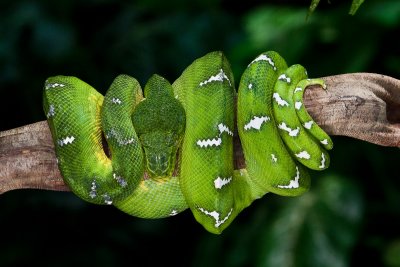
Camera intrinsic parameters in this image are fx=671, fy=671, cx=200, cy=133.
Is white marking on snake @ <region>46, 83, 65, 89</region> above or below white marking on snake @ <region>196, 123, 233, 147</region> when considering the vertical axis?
above

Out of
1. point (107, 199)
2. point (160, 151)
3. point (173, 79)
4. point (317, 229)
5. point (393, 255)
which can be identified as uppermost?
point (160, 151)

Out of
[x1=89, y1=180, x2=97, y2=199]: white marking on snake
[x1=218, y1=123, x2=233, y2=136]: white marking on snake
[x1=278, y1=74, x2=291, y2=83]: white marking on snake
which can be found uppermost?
[x1=278, y1=74, x2=291, y2=83]: white marking on snake

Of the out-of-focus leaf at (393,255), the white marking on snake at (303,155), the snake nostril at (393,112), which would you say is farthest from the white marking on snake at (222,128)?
the out-of-focus leaf at (393,255)

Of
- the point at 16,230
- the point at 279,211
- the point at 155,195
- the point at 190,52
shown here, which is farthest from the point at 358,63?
the point at 16,230

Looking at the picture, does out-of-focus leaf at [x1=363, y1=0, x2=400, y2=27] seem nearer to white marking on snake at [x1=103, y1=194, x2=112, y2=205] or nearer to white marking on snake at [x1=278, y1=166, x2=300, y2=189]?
white marking on snake at [x1=278, y1=166, x2=300, y2=189]

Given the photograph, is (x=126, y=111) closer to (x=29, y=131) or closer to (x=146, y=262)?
(x=29, y=131)

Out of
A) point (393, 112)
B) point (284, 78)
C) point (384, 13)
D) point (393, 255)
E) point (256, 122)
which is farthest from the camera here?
point (393, 255)

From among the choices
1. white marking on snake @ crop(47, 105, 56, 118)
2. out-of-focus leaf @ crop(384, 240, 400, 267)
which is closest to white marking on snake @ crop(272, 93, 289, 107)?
white marking on snake @ crop(47, 105, 56, 118)

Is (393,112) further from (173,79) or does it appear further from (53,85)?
(173,79)

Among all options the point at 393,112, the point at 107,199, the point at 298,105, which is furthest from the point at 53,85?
the point at 393,112
